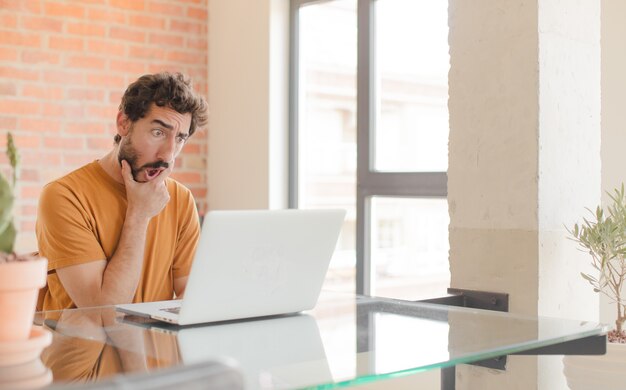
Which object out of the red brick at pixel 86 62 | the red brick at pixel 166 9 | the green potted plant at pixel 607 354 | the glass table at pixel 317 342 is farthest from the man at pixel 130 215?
the red brick at pixel 166 9

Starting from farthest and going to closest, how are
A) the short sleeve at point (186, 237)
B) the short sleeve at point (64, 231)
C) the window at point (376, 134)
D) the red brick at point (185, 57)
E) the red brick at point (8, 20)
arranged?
the red brick at point (185, 57), the red brick at point (8, 20), the window at point (376, 134), the short sleeve at point (186, 237), the short sleeve at point (64, 231)

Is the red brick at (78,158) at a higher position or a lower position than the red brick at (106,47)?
lower

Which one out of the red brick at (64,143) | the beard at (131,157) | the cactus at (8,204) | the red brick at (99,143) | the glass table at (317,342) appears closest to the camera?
the cactus at (8,204)

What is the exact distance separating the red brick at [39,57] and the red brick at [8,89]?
0.12 metres

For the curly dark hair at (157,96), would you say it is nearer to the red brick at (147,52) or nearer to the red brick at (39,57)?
the red brick at (39,57)

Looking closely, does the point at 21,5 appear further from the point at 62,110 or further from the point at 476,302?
the point at 476,302

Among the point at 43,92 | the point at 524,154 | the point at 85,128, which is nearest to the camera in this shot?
the point at 524,154

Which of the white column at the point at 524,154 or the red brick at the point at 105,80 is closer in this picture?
the white column at the point at 524,154

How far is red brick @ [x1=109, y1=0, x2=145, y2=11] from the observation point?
13.1 feet

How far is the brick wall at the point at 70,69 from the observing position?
374cm

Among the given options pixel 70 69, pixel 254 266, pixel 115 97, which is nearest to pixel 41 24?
pixel 70 69

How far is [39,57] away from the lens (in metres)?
3.80

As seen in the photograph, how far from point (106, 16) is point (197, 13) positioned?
0.51 m

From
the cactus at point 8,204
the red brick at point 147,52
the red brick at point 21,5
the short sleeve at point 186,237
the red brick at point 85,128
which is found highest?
the red brick at point 21,5
